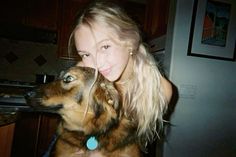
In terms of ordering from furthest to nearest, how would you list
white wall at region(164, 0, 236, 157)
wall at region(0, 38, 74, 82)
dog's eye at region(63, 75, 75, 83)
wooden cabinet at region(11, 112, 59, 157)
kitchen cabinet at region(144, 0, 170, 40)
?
wall at region(0, 38, 74, 82)
wooden cabinet at region(11, 112, 59, 157)
kitchen cabinet at region(144, 0, 170, 40)
white wall at region(164, 0, 236, 157)
dog's eye at region(63, 75, 75, 83)

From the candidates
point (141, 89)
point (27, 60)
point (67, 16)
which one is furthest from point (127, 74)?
point (27, 60)

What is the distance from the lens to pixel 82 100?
106 cm

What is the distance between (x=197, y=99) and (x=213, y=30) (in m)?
0.48

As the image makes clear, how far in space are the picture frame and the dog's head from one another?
82 centimetres

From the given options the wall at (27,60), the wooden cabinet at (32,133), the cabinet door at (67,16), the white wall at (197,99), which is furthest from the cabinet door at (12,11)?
the white wall at (197,99)

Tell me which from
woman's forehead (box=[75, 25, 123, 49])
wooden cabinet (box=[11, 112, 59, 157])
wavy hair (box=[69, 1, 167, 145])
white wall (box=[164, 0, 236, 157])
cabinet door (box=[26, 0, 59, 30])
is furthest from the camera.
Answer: cabinet door (box=[26, 0, 59, 30])

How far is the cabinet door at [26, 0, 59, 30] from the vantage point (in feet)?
9.08

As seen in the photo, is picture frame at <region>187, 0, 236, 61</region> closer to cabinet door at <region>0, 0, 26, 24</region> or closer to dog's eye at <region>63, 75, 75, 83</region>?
dog's eye at <region>63, 75, 75, 83</region>

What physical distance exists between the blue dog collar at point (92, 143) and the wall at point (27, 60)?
200 centimetres

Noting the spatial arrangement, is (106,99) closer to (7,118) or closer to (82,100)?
(82,100)

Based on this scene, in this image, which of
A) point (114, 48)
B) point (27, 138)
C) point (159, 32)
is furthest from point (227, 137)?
point (27, 138)

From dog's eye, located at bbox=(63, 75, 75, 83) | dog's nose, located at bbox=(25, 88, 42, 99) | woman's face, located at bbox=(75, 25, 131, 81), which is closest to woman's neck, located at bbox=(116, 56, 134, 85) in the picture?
woman's face, located at bbox=(75, 25, 131, 81)

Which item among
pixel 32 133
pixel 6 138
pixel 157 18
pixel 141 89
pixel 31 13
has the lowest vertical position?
pixel 32 133

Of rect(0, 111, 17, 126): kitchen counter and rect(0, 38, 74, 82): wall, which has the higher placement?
rect(0, 38, 74, 82): wall
